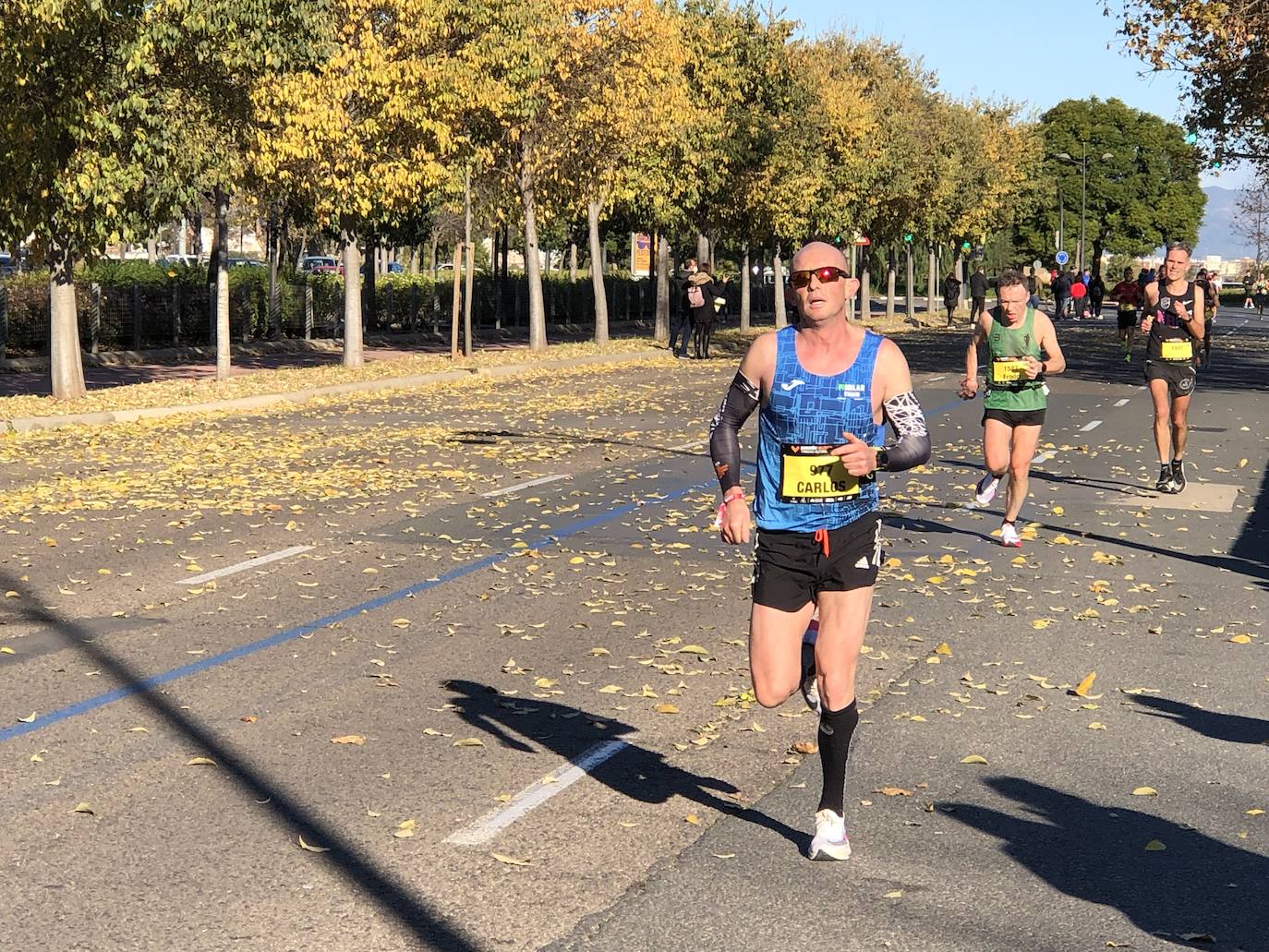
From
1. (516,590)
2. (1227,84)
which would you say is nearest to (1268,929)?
(516,590)

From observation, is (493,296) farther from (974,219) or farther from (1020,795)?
(1020,795)

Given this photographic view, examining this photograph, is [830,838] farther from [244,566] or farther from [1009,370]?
[1009,370]

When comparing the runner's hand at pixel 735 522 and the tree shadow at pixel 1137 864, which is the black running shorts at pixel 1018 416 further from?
the runner's hand at pixel 735 522

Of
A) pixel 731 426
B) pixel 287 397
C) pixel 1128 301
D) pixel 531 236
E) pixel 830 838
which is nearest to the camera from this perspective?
→ pixel 830 838

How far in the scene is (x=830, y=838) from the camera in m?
5.50

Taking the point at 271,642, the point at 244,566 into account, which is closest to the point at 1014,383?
the point at 244,566

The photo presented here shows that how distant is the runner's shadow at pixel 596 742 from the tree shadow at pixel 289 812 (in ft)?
3.46

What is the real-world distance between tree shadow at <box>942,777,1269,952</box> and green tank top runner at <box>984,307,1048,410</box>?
643 centimetres

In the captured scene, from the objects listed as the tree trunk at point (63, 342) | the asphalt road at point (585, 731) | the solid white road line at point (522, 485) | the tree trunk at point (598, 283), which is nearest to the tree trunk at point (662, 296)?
the tree trunk at point (598, 283)

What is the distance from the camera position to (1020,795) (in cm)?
629

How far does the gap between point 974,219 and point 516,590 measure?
219 feet

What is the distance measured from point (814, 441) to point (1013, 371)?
7135mm

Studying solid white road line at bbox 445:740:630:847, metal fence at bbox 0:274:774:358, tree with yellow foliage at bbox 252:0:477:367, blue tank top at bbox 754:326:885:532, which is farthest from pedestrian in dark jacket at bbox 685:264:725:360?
blue tank top at bbox 754:326:885:532

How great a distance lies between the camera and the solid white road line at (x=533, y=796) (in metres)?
5.74
